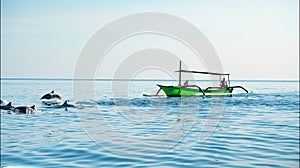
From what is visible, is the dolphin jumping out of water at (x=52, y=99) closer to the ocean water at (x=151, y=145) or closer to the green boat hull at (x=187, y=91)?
the green boat hull at (x=187, y=91)

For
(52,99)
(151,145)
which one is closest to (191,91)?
(52,99)

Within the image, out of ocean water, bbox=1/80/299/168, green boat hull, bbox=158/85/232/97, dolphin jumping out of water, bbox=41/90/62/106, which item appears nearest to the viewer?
ocean water, bbox=1/80/299/168

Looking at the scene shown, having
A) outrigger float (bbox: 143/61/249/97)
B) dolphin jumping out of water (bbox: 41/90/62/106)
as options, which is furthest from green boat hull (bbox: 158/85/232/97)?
dolphin jumping out of water (bbox: 41/90/62/106)

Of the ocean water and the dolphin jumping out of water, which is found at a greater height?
the dolphin jumping out of water

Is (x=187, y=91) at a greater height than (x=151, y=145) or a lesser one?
greater

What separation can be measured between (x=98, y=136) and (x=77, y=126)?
433 centimetres

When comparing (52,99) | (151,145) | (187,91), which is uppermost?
(187,91)

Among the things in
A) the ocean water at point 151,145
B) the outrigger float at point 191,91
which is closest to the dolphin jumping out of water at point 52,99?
the outrigger float at point 191,91

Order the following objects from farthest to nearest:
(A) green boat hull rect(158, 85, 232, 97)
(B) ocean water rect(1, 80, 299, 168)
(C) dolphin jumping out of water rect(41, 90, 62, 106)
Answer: (A) green boat hull rect(158, 85, 232, 97)
(C) dolphin jumping out of water rect(41, 90, 62, 106)
(B) ocean water rect(1, 80, 299, 168)

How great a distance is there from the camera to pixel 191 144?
47.3 ft

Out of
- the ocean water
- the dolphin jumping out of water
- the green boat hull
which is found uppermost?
the green boat hull

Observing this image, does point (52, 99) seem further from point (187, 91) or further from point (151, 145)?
point (151, 145)

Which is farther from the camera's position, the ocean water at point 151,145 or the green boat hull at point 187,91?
the green boat hull at point 187,91

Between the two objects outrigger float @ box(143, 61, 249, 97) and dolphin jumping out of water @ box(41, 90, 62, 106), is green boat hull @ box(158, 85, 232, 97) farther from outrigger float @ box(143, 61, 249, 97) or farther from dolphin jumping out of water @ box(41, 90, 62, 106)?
dolphin jumping out of water @ box(41, 90, 62, 106)
